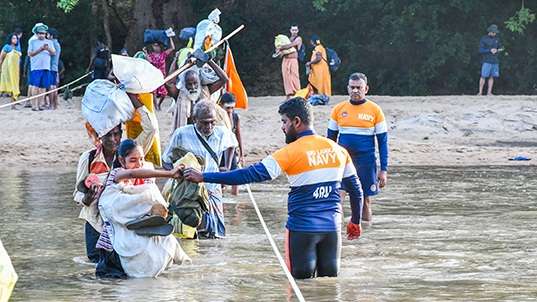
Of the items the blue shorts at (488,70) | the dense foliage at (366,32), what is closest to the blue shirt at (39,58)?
the dense foliage at (366,32)

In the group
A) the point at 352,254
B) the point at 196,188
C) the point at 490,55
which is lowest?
the point at 352,254

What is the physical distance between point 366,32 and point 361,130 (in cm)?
2219

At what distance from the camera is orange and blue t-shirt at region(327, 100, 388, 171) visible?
47.8 feet

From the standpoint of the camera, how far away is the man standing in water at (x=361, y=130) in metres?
14.6

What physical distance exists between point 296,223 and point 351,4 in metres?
25.6

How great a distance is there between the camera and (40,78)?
28.5 meters

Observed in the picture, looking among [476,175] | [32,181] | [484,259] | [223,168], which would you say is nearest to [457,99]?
[476,175]

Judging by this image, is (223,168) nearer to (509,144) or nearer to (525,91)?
(509,144)

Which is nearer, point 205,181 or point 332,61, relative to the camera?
point 205,181

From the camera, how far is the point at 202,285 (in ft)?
37.0

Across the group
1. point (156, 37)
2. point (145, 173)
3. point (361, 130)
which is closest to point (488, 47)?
point (156, 37)

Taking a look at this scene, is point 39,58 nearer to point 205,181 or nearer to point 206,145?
point 206,145

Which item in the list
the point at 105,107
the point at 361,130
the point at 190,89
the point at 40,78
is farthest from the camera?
the point at 40,78

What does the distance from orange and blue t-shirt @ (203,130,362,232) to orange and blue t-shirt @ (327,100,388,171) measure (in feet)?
12.8
